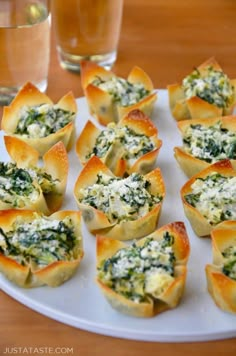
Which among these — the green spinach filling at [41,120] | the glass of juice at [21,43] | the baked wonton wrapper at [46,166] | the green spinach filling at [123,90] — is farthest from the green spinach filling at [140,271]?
the glass of juice at [21,43]

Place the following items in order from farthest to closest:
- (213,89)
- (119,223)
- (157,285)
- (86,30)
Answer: (86,30)
(213,89)
(119,223)
(157,285)

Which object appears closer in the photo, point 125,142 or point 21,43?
point 125,142

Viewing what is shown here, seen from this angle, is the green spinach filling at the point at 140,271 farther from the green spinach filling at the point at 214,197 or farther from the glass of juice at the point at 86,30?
the glass of juice at the point at 86,30

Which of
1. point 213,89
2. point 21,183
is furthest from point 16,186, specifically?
point 213,89

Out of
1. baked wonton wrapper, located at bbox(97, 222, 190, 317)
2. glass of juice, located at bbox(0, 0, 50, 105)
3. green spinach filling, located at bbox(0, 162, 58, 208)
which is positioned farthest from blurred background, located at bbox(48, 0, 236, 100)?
baked wonton wrapper, located at bbox(97, 222, 190, 317)

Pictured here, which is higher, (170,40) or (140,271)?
(140,271)

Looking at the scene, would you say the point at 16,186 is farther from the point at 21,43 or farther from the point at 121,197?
the point at 21,43
